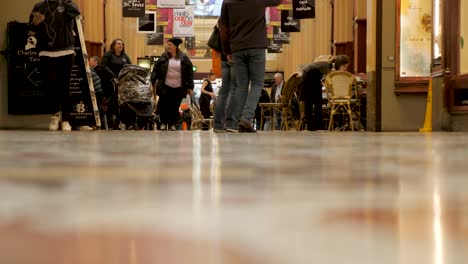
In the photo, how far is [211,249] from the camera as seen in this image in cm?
51

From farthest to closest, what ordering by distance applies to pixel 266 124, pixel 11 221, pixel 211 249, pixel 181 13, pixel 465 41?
pixel 181 13, pixel 266 124, pixel 465 41, pixel 11 221, pixel 211 249

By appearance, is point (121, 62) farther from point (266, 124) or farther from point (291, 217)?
point (291, 217)

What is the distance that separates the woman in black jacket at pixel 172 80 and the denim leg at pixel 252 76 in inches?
97.7

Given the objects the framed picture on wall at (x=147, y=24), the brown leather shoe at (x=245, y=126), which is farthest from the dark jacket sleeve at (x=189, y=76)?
the framed picture on wall at (x=147, y=24)

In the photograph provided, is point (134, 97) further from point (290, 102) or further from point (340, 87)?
point (340, 87)

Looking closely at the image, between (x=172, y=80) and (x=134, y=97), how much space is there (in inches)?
50.1

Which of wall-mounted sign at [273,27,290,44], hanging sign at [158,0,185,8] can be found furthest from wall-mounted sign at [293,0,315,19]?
wall-mounted sign at [273,27,290,44]

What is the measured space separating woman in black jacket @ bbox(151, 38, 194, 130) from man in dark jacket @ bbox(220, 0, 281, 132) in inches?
97.4

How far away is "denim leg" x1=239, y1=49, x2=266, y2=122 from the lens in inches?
225

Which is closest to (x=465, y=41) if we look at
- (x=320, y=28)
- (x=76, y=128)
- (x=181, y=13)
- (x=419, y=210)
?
(x=76, y=128)

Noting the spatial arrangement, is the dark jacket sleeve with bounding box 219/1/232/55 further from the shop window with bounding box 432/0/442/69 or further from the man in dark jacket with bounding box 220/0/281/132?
the shop window with bounding box 432/0/442/69

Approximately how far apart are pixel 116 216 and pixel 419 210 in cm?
34

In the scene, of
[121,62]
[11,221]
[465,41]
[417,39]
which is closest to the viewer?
[11,221]

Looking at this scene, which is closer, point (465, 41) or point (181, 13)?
point (465, 41)
